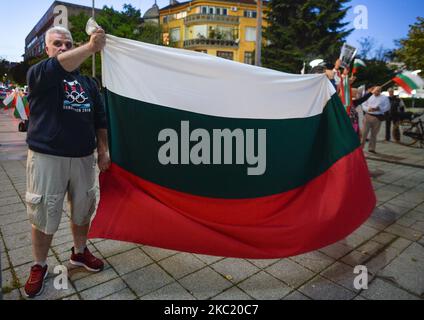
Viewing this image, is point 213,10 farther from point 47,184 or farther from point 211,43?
point 47,184

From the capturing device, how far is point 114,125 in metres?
2.56

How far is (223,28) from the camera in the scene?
4338cm

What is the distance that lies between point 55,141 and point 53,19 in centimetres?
420

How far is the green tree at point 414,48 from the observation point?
61.0 ft

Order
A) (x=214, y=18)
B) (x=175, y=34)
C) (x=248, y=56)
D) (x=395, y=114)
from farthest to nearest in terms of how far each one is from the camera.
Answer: (x=175, y=34) < (x=248, y=56) < (x=214, y=18) < (x=395, y=114)

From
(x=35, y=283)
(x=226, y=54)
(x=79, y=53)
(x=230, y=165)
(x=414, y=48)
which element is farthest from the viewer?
(x=226, y=54)

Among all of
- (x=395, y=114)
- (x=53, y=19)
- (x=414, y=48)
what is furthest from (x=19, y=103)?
(x=414, y=48)

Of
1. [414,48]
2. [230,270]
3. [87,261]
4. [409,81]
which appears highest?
[414,48]

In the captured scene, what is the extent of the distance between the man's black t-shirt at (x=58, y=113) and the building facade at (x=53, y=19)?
2.07ft

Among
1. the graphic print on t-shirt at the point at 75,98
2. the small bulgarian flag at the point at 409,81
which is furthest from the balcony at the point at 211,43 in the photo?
the graphic print on t-shirt at the point at 75,98

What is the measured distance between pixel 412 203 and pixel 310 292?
316 cm

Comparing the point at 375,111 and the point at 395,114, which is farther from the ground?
the point at 375,111

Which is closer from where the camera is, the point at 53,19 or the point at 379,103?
the point at 53,19
